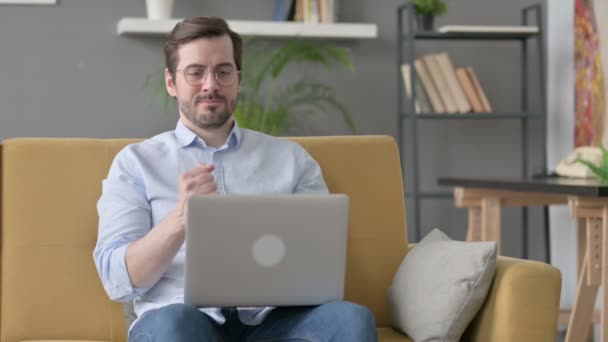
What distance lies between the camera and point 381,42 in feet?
15.8

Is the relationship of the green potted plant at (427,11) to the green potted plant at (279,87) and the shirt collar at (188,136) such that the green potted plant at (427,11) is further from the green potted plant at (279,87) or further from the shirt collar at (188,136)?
the shirt collar at (188,136)

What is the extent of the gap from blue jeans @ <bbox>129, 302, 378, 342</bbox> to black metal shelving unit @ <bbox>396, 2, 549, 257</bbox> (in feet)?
7.95

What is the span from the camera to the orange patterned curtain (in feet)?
14.2

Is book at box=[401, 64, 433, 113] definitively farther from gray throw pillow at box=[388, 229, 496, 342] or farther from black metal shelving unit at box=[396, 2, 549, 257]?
gray throw pillow at box=[388, 229, 496, 342]

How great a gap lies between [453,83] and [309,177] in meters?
2.29

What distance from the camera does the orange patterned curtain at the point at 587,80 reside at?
434 centimetres

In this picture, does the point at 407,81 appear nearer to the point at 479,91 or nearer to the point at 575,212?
the point at 479,91

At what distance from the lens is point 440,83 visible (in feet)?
15.0

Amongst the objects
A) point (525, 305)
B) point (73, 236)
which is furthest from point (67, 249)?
point (525, 305)

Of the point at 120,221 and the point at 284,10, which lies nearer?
the point at 120,221

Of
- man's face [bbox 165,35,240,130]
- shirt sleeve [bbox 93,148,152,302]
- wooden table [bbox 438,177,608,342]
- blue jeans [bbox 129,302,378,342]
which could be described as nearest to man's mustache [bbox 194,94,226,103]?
man's face [bbox 165,35,240,130]

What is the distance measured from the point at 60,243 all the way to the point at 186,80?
47 centimetres

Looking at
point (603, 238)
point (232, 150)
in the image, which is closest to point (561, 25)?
point (603, 238)

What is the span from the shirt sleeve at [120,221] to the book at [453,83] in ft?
8.22
